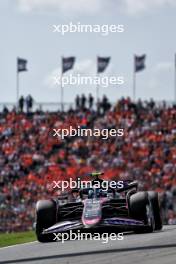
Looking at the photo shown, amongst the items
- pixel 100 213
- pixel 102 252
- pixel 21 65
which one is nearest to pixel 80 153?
pixel 21 65

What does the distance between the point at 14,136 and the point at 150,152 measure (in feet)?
18.6

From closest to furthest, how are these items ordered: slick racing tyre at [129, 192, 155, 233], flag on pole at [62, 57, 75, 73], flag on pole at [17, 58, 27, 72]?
slick racing tyre at [129, 192, 155, 233]
flag on pole at [62, 57, 75, 73]
flag on pole at [17, 58, 27, 72]

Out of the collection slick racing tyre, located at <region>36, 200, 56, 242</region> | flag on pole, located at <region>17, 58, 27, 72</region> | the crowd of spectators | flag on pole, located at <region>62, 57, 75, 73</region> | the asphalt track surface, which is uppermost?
flag on pole, located at <region>17, 58, 27, 72</region>

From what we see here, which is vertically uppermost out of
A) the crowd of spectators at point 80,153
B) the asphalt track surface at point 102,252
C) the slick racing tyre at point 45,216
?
the crowd of spectators at point 80,153

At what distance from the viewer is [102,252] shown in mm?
12023

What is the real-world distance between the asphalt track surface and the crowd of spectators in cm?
1019

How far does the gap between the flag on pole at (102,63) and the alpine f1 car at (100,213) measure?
20335 millimetres

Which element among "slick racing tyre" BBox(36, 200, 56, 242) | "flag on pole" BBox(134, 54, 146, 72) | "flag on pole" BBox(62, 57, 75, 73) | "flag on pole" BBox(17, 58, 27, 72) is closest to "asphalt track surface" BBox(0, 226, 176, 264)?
"slick racing tyre" BBox(36, 200, 56, 242)

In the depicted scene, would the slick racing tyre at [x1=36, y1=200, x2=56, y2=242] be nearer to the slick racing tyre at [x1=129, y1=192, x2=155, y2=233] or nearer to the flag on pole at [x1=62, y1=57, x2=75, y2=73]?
the slick racing tyre at [x1=129, y1=192, x2=155, y2=233]

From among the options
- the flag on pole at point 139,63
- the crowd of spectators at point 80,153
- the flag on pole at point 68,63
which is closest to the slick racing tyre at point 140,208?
the crowd of spectators at point 80,153

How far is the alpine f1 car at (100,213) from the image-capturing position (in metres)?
14.8

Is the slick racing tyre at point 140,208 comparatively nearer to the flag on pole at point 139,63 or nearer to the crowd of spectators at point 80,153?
the crowd of spectators at point 80,153

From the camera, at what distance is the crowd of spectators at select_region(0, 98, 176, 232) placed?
25484 millimetres

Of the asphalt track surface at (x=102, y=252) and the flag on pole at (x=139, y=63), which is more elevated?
the flag on pole at (x=139, y=63)
